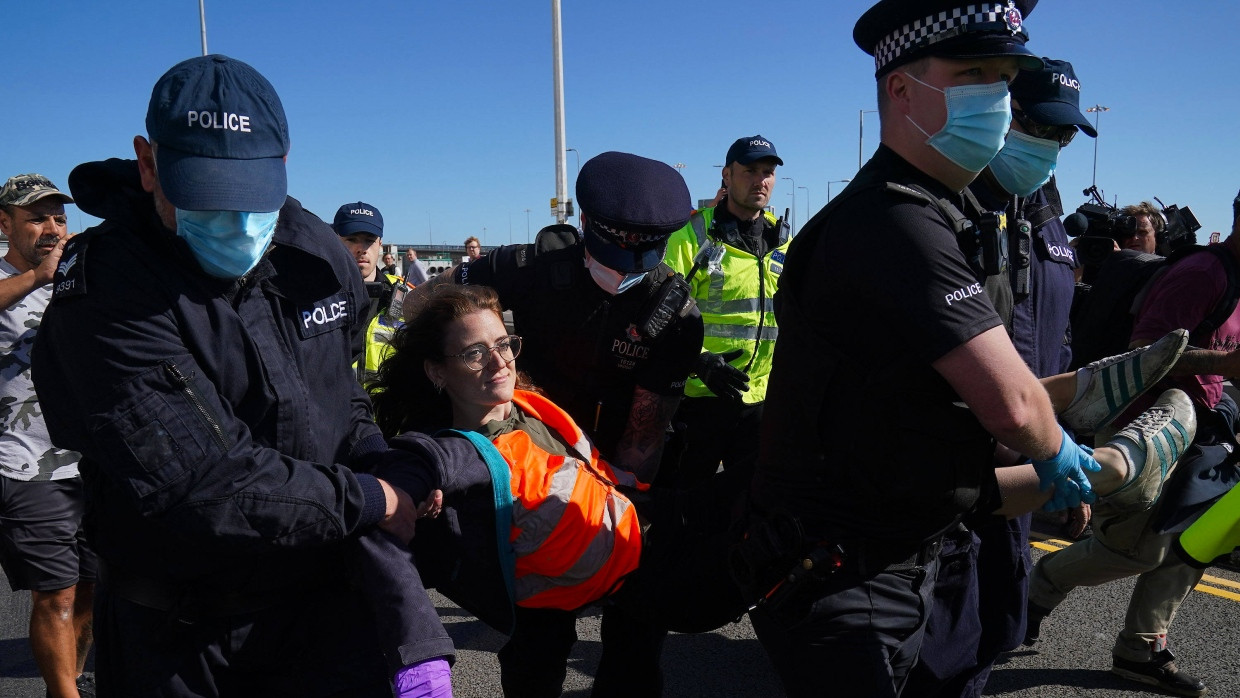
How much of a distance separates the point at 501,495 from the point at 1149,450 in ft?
5.14

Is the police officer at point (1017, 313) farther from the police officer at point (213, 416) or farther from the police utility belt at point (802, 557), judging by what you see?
the police officer at point (213, 416)

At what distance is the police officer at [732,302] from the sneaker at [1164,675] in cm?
178

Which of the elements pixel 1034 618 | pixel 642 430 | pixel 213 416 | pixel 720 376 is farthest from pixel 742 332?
pixel 213 416

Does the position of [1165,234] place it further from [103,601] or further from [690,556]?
[103,601]

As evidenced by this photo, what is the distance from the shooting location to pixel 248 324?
1.77 meters

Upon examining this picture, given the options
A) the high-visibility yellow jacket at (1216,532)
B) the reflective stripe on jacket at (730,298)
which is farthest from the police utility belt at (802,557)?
the reflective stripe on jacket at (730,298)

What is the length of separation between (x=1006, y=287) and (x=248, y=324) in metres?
1.79

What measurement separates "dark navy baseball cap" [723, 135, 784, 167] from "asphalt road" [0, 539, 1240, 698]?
2.49m

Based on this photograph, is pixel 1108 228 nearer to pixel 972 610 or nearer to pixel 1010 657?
pixel 1010 657

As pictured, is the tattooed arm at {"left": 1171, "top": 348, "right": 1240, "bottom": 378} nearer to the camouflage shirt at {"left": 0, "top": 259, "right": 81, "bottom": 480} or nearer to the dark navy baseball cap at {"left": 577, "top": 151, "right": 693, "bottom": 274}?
the dark navy baseball cap at {"left": 577, "top": 151, "right": 693, "bottom": 274}

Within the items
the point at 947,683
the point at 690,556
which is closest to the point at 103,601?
the point at 690,556

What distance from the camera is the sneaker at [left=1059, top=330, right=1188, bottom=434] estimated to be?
77.6 inches

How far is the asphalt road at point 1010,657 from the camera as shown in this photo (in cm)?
364

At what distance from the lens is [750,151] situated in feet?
16.0
